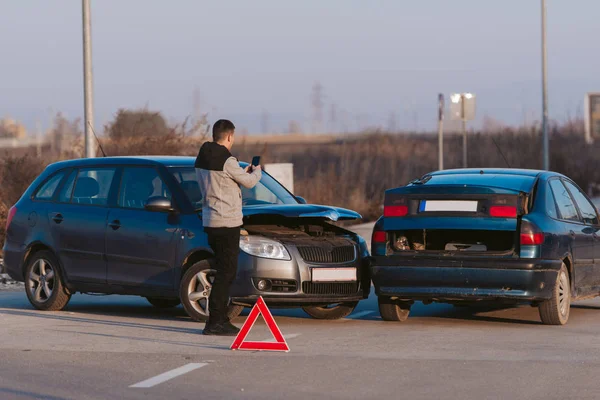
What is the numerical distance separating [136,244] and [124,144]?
1345 cm

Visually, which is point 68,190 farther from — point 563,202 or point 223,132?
point 563,202

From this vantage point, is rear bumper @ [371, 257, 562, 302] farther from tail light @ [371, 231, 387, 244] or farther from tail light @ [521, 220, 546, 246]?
A: tail light @ [371, 231, 387, 244]

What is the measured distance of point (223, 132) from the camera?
11.5 metres

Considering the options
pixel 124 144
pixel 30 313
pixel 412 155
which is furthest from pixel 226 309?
pixel 412 155

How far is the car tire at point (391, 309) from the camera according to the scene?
12609 mm

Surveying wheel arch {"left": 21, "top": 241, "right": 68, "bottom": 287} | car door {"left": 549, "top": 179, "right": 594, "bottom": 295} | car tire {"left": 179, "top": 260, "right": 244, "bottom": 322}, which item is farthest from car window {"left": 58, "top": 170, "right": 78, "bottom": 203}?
car door {"left": 549, "top": 179, "right": 594, "bottom": 295}

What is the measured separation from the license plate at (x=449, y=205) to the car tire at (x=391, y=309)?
1.03m

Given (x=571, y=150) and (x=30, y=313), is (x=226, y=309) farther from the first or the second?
(x=571, y=150)

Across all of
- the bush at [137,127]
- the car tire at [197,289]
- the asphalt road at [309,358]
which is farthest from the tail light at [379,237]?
the bush at [137,127]

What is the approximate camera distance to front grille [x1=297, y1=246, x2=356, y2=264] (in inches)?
483

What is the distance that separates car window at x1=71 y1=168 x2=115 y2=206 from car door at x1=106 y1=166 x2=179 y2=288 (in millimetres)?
233

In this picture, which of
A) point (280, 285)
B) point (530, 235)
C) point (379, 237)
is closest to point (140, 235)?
Answer: point (280, 285)

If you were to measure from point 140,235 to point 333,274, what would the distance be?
199 cm

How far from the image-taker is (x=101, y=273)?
43.2 ft
